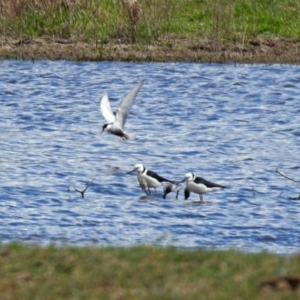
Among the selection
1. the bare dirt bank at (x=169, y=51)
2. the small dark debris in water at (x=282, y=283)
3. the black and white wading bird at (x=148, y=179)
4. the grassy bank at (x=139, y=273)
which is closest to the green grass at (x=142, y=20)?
the bare dirt bank at (x=169, y=51)

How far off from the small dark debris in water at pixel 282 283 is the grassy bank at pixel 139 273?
1 cm

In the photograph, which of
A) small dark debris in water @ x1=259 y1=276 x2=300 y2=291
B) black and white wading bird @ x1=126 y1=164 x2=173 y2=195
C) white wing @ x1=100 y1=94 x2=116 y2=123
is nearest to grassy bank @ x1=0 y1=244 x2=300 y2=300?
small dark debris in water @ x1=259 y1=276 x2=300 y2=291

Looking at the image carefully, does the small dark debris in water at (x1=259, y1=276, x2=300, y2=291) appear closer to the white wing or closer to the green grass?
the white wing

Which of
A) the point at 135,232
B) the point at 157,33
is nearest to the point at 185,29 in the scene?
the point at 157,33

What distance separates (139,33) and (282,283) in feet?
55.2

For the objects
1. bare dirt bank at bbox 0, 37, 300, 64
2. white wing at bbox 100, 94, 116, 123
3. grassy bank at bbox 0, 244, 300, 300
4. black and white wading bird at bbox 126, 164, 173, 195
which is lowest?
bare dirt bank at bbox 0, 37, 300, 64

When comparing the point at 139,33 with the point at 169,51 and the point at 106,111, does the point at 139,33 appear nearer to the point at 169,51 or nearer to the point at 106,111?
the point at 169,51

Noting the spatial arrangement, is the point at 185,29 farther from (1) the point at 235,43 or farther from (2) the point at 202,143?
(2) the point at 202,143

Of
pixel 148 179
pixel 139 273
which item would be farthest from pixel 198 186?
pixel 139 273

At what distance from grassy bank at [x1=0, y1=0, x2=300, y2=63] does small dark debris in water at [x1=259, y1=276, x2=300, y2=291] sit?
16196 millimetres

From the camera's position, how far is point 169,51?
22375mm

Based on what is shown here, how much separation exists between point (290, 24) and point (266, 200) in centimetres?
1192

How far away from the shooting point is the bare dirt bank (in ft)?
72.8

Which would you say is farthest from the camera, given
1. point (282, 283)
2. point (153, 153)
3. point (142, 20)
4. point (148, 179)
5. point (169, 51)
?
point (142, 20)
